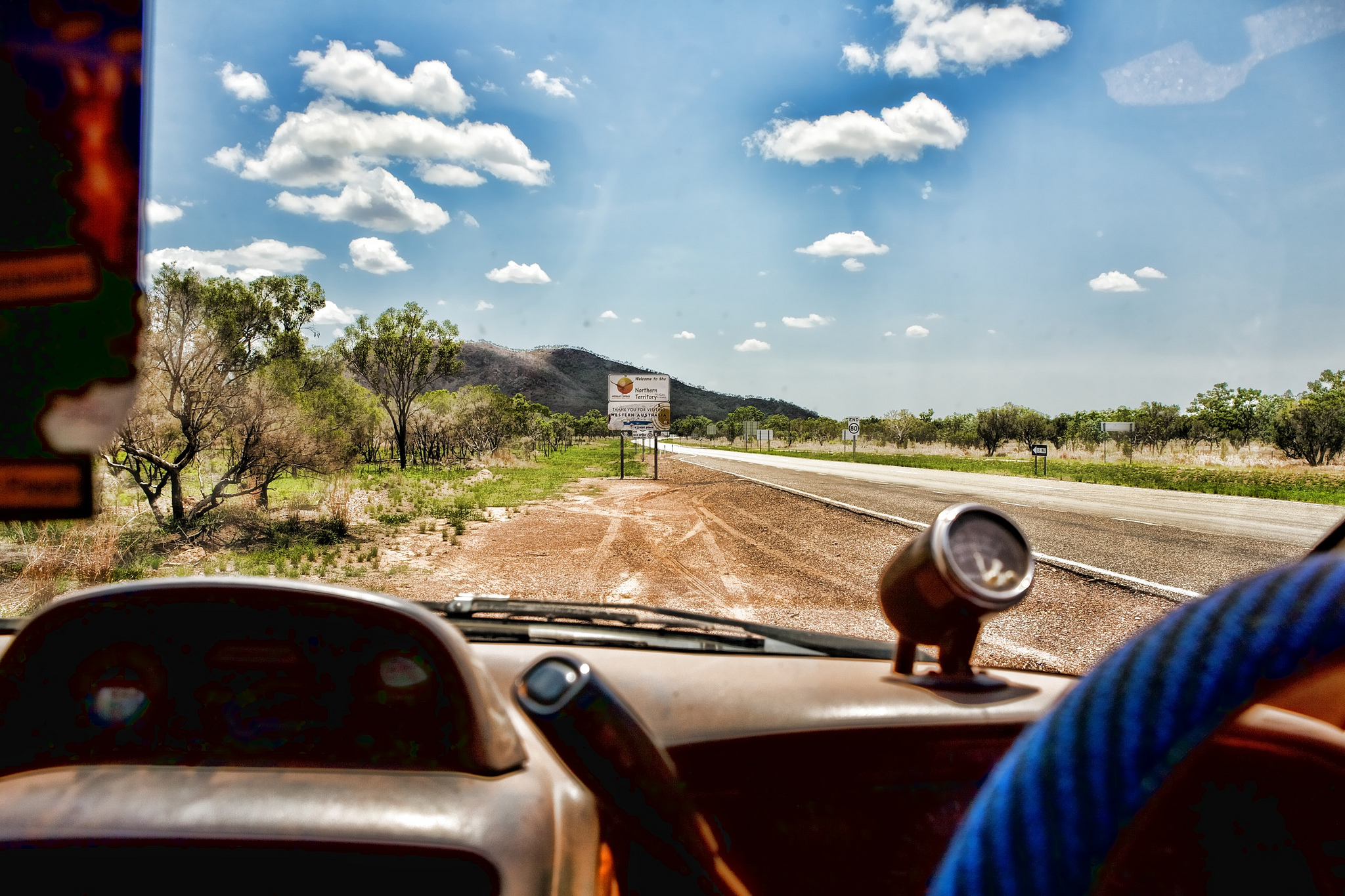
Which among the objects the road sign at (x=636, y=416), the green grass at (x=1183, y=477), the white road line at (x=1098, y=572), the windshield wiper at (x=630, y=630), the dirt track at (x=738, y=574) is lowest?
the dirt track at (x=738, y=574)

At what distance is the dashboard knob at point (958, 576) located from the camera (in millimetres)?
1957

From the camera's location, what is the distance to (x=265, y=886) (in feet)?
4.91

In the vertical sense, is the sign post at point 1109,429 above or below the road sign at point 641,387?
below

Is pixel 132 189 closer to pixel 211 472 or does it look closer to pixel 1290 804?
pixel 1290 804

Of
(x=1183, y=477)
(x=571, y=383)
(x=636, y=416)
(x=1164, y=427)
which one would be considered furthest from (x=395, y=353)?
(x=571, y=383)

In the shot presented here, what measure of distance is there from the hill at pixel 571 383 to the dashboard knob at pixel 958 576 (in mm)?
134188

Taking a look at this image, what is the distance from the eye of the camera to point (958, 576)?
6.34 feet

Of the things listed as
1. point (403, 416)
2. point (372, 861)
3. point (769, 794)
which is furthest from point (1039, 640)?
point (403, 416)

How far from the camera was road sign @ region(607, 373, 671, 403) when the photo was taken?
29156 millimetres

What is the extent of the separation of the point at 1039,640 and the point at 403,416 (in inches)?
747

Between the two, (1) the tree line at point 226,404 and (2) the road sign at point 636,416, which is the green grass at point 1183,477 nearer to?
(2) the road sign at point 636,416

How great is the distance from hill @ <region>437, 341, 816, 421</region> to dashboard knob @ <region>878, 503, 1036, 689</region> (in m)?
134

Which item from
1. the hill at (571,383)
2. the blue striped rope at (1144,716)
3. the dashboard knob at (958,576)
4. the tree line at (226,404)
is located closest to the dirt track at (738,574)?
the tree line at (226,404)

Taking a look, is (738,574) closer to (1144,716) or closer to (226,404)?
(226,404)
